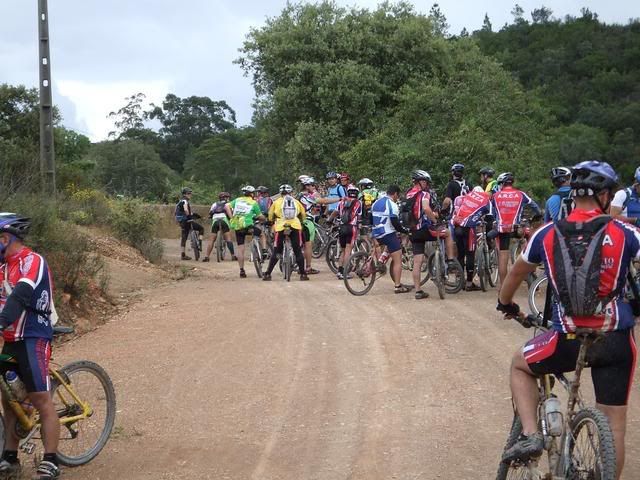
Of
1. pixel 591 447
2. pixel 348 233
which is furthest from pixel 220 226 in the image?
pixel 591 447

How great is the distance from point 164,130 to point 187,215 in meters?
60.6

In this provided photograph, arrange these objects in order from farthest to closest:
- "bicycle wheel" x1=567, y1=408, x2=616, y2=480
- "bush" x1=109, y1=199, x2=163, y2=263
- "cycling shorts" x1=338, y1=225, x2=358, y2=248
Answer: "bush" x1=109, y1=199, x2=163, y2=263 → "cycling shorts" x1=338, y1=225, x2=358, y2=248 → "bicycle wheel" x1=567, y1=408, x2=616, y2=480

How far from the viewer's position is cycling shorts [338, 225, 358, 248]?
16547 mm

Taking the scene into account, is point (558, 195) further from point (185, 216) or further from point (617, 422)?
point (185, 216)

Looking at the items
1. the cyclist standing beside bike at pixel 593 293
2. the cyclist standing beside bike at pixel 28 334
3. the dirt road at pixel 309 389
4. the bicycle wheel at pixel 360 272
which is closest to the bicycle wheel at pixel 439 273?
the dirt road at pixel 309 389

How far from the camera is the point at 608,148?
2404 inches

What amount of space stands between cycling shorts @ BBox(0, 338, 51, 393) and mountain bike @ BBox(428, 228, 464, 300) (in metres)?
8.43

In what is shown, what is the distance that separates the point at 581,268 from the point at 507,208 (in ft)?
28.0

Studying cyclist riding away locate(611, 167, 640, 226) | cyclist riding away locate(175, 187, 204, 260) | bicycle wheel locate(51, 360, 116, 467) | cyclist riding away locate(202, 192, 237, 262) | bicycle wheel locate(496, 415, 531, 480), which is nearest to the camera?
bicycle wheel locate(496, 415, 531, 480)

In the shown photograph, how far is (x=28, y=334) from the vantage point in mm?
5496

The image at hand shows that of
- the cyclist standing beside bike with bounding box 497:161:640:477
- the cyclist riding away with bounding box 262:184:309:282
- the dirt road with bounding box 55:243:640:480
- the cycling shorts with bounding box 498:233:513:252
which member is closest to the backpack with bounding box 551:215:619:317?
the cyclist standing beside bike with bounding box 497:161:640:477

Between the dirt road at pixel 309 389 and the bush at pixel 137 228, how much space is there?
7.27 meters

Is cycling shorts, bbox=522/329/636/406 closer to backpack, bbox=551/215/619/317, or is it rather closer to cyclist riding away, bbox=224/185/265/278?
backpack, bbox=551/215/619/317

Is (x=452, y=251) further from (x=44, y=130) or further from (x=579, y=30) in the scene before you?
(x=579, y=30)
